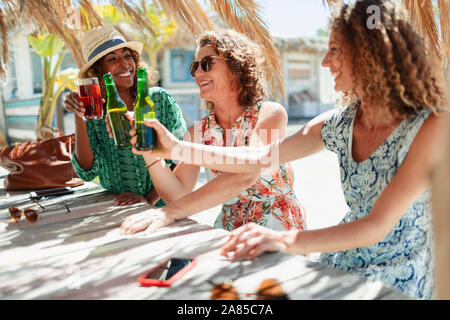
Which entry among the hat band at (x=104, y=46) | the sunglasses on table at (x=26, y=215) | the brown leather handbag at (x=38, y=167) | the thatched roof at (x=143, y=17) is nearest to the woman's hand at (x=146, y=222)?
the sunglasses on table at (x=26, y=215)

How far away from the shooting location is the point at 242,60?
2660mm

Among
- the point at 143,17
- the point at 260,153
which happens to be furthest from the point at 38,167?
the point at 143,17

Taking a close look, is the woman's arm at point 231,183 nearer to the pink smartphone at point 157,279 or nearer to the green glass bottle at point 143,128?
the green glass bottle at point 143,128

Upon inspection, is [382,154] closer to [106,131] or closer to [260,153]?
[260,153]

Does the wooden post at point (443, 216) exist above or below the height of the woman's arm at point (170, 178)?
above

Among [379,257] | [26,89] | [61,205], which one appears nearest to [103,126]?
[61,205]

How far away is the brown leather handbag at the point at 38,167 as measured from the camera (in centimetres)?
296

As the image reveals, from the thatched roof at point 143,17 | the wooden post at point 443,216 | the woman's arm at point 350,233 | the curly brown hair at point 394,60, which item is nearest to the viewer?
the wooden post at point 443,216

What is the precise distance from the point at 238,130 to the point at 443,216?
77.5 inches

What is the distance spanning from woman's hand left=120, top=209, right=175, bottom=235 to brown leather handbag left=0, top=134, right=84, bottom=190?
122cm

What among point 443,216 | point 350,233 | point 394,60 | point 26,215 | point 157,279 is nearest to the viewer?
point 443,216

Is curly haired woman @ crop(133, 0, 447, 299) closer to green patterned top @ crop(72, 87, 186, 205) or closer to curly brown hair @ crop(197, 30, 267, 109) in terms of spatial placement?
curly brown hair @ crop(197, 30, 267, 109)

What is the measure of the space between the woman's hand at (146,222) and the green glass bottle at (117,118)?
376 millimetres

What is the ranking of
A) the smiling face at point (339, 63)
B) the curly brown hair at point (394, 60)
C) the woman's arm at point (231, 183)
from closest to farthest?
the curly brown hair at point (394, 60), the smiling face at point (339, 63), the woman's arm at point (231, 183)
